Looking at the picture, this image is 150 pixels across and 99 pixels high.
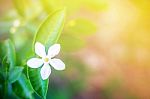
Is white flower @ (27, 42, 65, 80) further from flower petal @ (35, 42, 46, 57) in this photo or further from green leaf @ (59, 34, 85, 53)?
green leaf @ (59, 34, 85, 53)

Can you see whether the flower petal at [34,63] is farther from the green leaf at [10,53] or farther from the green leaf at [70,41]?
the green leaf at [70,41]

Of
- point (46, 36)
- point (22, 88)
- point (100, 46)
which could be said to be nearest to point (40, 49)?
point (46, 36)

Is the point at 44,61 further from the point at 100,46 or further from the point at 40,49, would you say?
the point at 100,46

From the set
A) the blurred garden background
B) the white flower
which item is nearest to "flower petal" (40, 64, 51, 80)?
the white flower

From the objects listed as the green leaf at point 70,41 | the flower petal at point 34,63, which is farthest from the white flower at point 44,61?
the green leaf at point 70,41

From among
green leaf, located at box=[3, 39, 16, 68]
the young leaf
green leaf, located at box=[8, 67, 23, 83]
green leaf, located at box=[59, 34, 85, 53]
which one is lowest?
green leaf, located at box=[8, 67, 23, 83]

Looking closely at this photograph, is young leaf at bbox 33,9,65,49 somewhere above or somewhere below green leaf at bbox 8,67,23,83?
above
